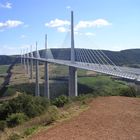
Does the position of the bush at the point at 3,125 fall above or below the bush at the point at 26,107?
below

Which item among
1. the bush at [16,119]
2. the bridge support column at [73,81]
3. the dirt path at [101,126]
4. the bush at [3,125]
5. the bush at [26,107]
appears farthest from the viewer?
the bridge support column at [73,81]

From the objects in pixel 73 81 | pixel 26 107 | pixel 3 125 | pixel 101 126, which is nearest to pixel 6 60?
pixel 73 81

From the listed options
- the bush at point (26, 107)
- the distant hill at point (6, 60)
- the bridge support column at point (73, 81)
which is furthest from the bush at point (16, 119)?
the distant hill at point (6, 60)

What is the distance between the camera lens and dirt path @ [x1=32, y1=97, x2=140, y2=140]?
10.4 meters

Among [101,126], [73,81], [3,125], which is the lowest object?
[73,81]

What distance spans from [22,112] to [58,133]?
256 inches

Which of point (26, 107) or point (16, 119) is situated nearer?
point (16, 119)

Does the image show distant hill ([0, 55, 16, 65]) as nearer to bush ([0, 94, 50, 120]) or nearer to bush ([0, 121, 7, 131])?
bush ([0, 94, 50, 120])

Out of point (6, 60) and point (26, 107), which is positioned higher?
point (26, 107)

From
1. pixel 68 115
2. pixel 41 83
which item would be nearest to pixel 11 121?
pixel 68 115

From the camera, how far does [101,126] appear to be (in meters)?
11.6

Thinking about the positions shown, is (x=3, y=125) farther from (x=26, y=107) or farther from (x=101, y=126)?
(x=101, y=126)

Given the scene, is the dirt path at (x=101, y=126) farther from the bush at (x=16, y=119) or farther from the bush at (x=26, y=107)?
the bush at (x=26, y=107)

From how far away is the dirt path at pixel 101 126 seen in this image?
10.4m
